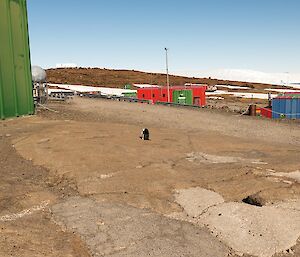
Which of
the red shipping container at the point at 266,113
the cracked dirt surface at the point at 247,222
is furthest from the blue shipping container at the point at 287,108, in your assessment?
the cracked dirt surface at the point at 247,222

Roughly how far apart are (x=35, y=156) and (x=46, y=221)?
16.4 ft

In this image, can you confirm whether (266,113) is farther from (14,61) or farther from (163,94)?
(14,61)

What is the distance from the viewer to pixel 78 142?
1141 cm

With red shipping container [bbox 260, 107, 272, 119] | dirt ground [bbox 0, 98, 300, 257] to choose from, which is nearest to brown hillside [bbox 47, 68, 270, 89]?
red shipping container [bbox 260, 107, 272, 119]

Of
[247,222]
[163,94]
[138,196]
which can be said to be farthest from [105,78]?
[247,222]

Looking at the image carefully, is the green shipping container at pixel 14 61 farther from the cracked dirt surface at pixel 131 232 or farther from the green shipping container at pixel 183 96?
the green shipping container at pixel 183 96

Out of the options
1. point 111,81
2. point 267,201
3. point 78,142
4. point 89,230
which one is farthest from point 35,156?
point 111,81

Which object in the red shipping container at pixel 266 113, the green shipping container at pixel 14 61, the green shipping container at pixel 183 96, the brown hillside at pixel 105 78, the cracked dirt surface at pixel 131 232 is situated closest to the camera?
the cracked dirt surface at pixel 131 232

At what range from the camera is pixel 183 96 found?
4134 centimetres

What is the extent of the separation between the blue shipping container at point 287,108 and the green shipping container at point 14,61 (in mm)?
20991

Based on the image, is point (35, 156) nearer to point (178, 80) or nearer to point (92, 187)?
point (92, 187)

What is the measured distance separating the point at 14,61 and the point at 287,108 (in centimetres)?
2270

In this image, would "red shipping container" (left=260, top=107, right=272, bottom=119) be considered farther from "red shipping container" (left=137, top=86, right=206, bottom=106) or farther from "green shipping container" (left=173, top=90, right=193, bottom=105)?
"red shipping container" (left=137, top=86, right=206, bottom=106)

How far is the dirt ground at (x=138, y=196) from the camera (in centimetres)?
530
